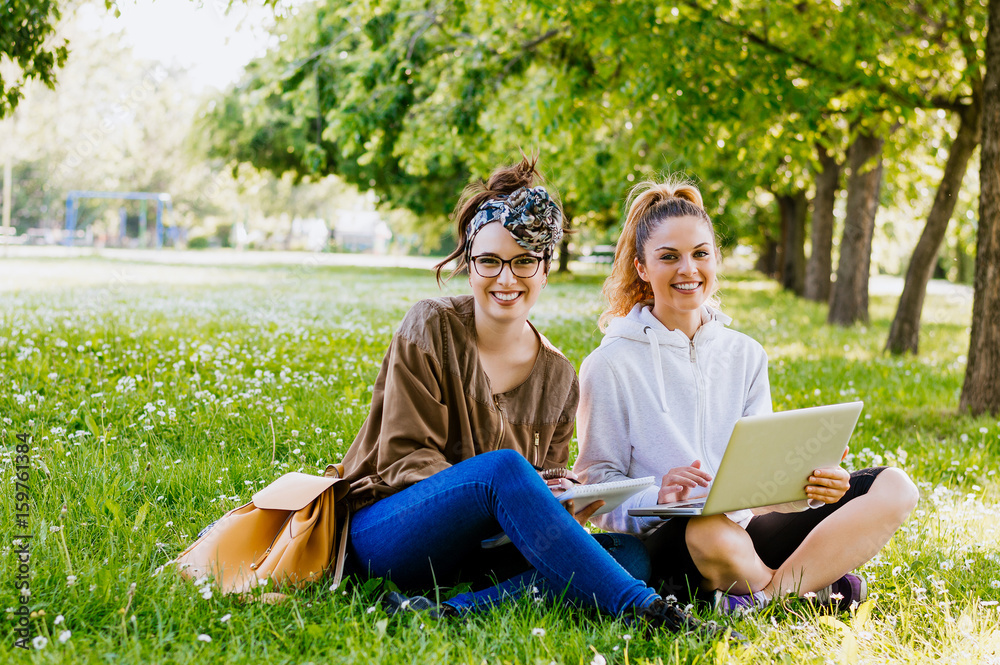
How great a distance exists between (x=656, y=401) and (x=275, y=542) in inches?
60.7

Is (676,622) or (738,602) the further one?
(738,602)

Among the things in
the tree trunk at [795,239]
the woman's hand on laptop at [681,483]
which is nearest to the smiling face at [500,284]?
the woman's hand on laptop at [681,483]

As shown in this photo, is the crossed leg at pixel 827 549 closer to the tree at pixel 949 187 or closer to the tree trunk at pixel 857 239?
the tree at pixel 949 187

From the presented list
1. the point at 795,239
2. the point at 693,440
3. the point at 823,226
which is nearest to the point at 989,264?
the point at 693,440

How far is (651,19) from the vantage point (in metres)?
8.04

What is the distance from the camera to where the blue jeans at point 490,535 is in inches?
108

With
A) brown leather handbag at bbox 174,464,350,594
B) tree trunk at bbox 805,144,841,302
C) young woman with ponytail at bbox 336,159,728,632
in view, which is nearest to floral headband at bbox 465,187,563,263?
young woman with ponytail at bbox 336,159,728,632

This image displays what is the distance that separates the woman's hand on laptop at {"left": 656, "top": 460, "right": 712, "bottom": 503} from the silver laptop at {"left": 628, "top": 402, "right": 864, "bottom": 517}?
0.05 meters

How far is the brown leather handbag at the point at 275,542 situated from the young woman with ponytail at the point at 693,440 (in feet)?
3.41

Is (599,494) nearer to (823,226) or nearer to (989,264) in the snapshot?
(989,264)

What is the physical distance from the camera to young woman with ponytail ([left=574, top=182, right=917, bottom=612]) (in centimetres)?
307

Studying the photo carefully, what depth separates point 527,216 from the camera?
120 inches

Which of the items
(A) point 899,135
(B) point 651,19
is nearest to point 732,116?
(B) point 651,19

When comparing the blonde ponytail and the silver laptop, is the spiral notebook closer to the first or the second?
the silver laptop
